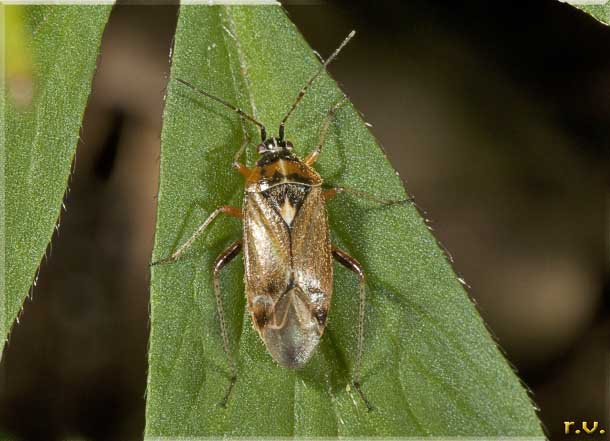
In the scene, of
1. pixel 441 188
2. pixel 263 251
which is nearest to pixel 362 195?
pixel 263 251

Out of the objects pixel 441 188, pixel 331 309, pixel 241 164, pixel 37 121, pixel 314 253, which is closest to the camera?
pixel 37 121

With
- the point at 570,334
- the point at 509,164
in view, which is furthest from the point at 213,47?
the point at 570,334

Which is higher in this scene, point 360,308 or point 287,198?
point 287,198

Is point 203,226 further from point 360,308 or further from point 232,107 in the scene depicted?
point 360,308

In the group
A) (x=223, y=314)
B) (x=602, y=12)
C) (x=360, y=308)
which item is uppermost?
(x=602, y=12)

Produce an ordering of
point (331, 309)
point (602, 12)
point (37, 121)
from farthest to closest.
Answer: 1. point (331, 309)
2. point (37, 121)
3. point (602, 12)

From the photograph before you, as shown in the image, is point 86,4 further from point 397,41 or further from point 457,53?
point 457,53

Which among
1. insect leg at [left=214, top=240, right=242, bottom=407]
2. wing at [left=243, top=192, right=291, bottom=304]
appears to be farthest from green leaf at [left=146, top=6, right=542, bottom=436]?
wing at [left=243, top=192, right=291, bottom=304]

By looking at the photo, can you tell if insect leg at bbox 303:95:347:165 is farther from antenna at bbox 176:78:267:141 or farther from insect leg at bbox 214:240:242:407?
insect leg at bbox 214:240:242:407

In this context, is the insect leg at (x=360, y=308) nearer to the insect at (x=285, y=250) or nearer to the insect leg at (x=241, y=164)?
the insect at (x=285, y=250)
